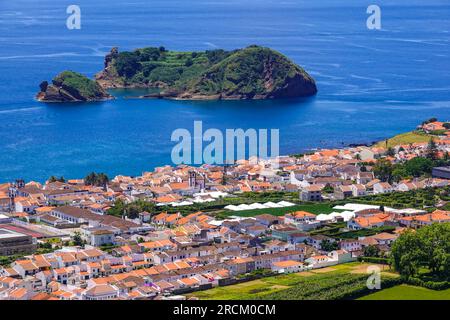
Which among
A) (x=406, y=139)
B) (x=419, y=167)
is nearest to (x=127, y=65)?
(x=406, y=139)

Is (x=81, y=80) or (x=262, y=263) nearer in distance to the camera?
(x=262, y=263)

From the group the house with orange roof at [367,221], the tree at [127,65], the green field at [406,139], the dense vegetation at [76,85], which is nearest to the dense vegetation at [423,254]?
the house with orange roof at [367,221]

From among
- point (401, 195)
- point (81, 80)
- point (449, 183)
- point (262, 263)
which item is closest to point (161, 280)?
point (262, 263)

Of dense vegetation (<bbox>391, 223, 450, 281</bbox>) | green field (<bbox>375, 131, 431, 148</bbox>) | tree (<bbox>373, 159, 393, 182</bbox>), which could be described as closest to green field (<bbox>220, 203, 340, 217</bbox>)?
tree (<bbox>373, 159, 393, 182</bbox>)

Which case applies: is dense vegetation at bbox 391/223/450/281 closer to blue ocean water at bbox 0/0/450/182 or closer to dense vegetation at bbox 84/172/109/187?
dense vegetation at bbox 84/172/109/187

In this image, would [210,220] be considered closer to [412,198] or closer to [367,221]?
[367,221]
